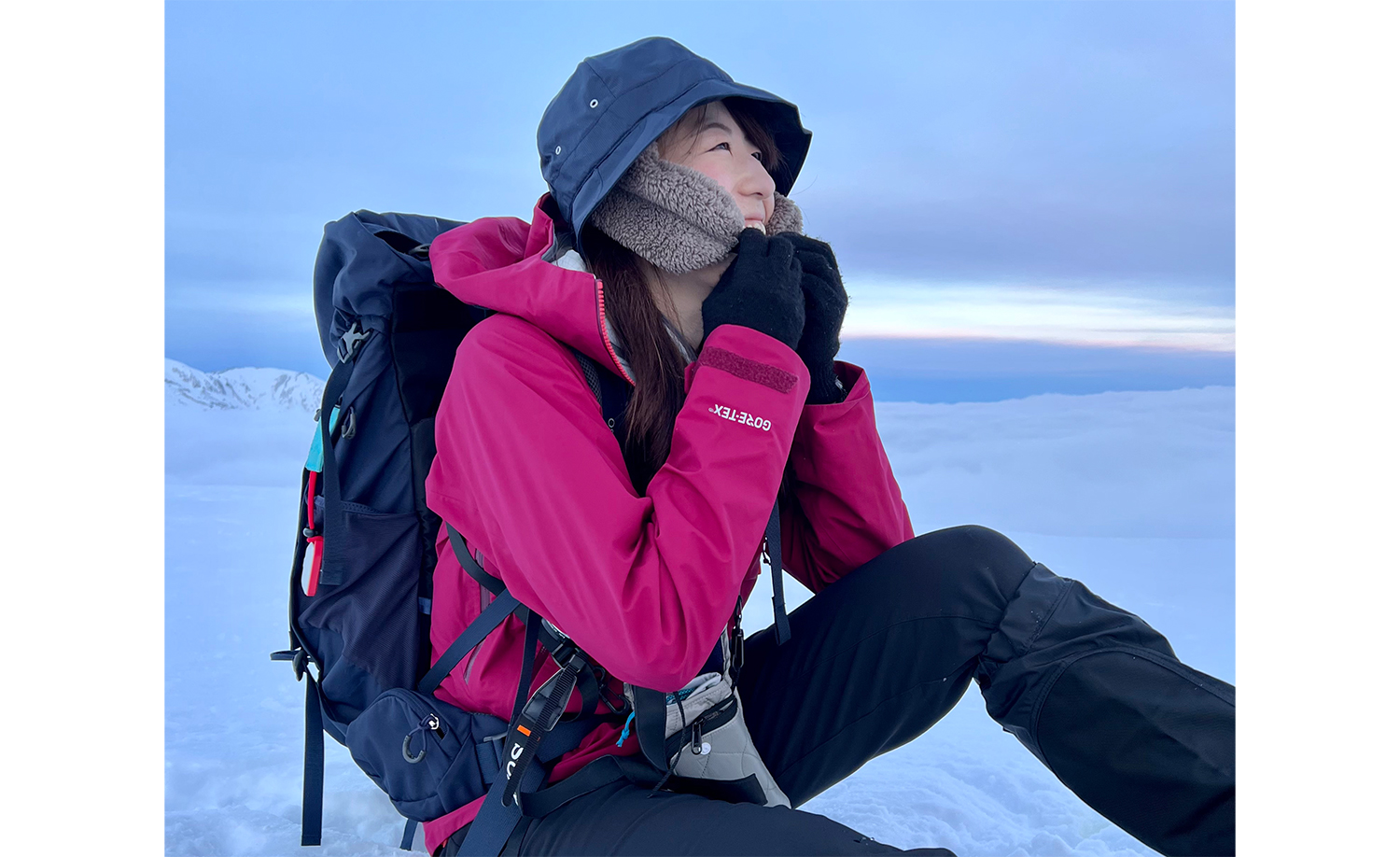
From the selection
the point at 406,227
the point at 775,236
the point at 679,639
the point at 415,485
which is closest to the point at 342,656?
the point at 415,485

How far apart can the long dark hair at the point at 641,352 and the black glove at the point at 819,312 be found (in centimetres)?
23

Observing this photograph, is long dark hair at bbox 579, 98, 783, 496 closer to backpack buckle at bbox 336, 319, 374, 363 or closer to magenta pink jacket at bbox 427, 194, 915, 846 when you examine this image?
magenta pink jacket at bbox 427, 194, 915, 846

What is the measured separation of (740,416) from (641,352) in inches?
9.4

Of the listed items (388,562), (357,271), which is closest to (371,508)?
(388,562)

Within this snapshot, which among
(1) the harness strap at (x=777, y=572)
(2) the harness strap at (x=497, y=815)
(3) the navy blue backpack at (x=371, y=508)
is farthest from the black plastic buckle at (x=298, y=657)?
(1) the harness strap at (x=777, y=572)

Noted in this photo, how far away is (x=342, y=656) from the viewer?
146cm

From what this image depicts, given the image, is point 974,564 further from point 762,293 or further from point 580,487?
point 580,487

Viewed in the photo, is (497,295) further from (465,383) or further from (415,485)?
(415,485)

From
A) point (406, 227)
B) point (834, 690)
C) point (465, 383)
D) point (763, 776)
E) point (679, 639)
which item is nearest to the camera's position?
point (679, 639)

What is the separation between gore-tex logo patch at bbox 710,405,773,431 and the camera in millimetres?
1258

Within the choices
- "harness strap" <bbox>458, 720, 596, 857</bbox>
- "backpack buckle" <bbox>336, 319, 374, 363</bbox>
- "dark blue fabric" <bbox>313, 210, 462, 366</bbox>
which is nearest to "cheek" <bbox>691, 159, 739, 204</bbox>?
"dark blue fabric" <bbox>313, 210, 462, 366</bbox>

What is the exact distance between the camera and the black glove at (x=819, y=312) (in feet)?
4.80

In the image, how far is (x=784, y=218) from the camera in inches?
65.7

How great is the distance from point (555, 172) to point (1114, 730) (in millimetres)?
1268
